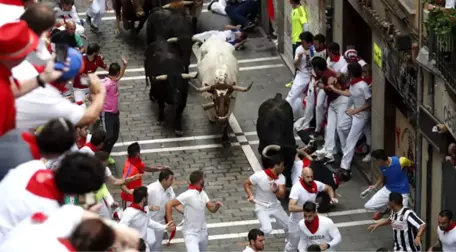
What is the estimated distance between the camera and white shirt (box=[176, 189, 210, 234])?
58.2ft

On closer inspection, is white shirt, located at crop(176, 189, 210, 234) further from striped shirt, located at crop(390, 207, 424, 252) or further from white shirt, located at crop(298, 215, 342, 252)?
striped shirt, located at crop(390, 207, 424, 252)

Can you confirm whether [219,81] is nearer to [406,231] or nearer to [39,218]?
[406,231]

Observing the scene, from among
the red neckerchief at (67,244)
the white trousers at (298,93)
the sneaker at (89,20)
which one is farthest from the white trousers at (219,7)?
the red neckerchief at (67,244)

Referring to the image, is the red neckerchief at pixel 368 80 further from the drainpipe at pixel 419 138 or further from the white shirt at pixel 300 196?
the white shirt at pixel 300 196

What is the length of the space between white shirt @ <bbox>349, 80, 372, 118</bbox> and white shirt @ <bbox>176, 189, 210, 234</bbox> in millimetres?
4929

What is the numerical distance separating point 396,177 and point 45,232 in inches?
487

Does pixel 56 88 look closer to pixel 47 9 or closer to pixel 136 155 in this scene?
pixel 47 9

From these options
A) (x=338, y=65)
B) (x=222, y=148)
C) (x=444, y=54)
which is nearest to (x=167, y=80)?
(x=222, y=148)

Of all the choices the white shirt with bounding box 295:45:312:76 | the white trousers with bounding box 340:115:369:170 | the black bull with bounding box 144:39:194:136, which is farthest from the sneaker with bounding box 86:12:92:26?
the white trousers with bounding box 340:115:369:170

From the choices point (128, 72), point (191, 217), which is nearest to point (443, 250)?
point (191, 217)

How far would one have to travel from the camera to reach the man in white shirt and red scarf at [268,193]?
18.6 meters

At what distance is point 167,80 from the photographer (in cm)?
2467

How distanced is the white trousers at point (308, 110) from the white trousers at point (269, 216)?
491 cm

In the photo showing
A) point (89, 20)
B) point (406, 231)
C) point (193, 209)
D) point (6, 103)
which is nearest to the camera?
point (6, 103)
